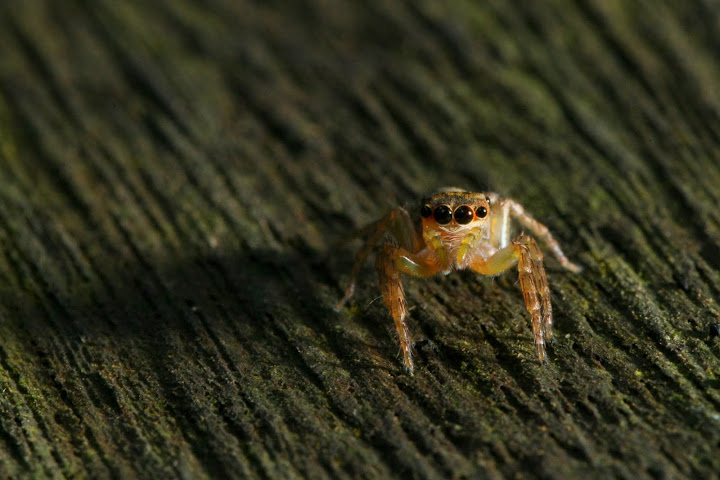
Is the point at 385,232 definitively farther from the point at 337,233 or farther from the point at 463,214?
the point at 463,214

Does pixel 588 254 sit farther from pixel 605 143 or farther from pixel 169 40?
pixel 169 40

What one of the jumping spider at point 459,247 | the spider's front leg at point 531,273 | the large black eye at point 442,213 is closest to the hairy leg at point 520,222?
the jumping spider at point 459,247

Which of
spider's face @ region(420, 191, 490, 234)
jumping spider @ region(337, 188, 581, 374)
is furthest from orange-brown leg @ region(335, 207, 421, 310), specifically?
spider's face @ region(420, 191, 490, 234)

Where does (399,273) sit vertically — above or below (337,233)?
below

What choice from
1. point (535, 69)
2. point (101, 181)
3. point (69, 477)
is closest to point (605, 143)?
point (535, 69)

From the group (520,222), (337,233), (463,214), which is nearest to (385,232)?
(337,233)

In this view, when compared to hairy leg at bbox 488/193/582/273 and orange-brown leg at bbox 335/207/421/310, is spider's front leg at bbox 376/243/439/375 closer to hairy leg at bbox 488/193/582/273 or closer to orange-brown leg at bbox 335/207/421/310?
orange-brown leg at bbox 335/207/421/310
